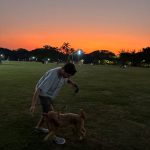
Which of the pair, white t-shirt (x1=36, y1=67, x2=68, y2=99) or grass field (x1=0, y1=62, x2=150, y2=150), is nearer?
white t-shirt (x1=36, y1=67, x2=68, y2=99)

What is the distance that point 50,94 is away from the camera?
6867 mm

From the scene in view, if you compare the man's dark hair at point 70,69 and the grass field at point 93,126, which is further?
the grass field at point 93,126

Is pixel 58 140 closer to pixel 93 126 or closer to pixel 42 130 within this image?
pixel 42 130

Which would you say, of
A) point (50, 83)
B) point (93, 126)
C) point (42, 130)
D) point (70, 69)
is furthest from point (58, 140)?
point (93, 126)

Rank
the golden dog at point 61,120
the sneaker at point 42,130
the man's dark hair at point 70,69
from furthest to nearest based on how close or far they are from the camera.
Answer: the sneaker at point 42,130, the golden dog at point 61,120, the man's dark hair at point 70,69

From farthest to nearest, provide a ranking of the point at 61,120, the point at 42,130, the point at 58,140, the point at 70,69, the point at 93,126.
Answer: the point at 93,126
the point at 42,130
the point at 58,140
the point at 61,120
the point at 70,69

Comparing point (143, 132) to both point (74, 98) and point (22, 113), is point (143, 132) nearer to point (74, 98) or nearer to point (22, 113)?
point (22, 113)

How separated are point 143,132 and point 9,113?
4.17 meters

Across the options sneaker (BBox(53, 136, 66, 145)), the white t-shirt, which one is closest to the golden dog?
sneaker (BBox(53, 136, 66, 145))

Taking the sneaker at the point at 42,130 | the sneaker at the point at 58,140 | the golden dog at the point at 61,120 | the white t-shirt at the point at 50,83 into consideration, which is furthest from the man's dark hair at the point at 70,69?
the sneaker at the point at 42,130

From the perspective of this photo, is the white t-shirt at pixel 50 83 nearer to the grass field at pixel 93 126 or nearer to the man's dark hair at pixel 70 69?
the man's dark hair at pixel 70 69

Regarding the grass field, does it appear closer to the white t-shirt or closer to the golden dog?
the golden dog

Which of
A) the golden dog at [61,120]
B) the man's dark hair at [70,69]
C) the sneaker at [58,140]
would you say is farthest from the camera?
the sneaker at [58,140]

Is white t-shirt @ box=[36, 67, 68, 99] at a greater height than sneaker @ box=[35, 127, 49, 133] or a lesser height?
greater
